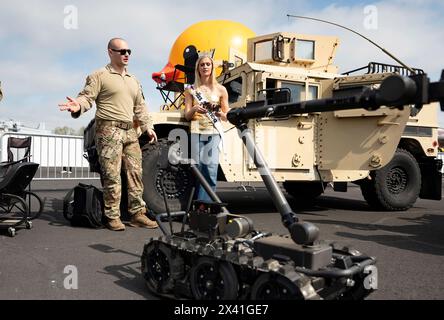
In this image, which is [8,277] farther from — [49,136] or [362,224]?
[49,136]

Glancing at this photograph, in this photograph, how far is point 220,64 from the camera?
716cm

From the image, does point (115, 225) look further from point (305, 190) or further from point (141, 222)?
point (305, 190)

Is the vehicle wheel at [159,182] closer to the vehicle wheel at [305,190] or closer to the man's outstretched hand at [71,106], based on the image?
the man's outstretched hand at [71,106]

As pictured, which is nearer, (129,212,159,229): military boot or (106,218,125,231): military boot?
(106,218,125,231): military boot

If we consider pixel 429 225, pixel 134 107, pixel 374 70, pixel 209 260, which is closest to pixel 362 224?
pixel 429 225

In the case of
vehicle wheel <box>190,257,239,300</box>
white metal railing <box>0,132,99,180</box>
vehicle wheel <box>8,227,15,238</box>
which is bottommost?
vehicle wheel <box>8,227,15,238</box>

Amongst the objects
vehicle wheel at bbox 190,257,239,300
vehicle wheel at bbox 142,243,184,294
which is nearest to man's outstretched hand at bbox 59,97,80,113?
vehicle wheel at bbox 142,243,184,294

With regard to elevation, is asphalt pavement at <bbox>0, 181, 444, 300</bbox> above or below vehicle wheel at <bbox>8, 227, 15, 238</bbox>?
below

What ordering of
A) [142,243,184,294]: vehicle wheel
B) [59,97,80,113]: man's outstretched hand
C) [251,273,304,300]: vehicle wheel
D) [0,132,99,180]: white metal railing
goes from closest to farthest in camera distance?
1. [251,273,304,300]: vehicle wheel
2. [142,243,184,294]: vehicle wheel
3. [59,97,80,113]: man's outstretched hand
4. [0,132,99,180]: white metal railing

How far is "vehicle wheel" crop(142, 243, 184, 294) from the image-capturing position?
244 cm

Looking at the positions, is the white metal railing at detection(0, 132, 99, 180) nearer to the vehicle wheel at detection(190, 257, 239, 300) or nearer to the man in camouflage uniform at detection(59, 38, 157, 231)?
the man in camouflage uniform at detection(59, 38, 157, 231)

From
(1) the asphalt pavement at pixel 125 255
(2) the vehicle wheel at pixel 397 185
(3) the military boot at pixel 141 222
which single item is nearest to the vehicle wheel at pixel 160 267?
(1) the asphalt pavement at pixel 125 255

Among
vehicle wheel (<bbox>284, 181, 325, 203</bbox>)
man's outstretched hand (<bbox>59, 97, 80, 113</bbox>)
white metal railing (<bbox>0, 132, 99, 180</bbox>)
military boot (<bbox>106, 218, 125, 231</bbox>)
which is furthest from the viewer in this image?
white metal railing (<bbox>0, 132, 99, 180</bbox>)

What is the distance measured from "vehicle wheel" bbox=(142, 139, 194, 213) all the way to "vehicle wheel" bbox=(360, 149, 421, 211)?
3.32m
